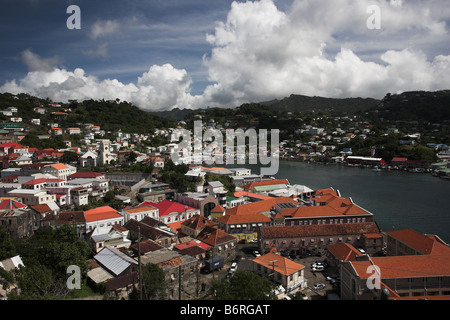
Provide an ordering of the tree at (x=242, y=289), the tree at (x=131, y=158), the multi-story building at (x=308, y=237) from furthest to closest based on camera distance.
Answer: the tree at (x=131, y=158) < the multi-story building at (x=308, y=237) < the tree at (x=242, y=289)

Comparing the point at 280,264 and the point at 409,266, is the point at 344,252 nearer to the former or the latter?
the point at 409,266

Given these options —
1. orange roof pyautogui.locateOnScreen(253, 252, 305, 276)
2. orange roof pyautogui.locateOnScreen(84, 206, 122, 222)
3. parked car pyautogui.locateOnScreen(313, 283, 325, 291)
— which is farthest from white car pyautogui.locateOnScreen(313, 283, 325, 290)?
orange roof pyautogui.locateOnScreen(84, 206, 122, 222)

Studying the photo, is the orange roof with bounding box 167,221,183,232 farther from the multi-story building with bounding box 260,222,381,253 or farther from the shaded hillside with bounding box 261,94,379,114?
the shaded hillside with bounding box 261,94,379,114

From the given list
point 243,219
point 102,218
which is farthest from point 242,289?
point 102,218

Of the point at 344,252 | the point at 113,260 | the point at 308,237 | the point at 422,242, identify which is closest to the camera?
the point at 113,260

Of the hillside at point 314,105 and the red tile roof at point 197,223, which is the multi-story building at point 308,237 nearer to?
the red tile roof at point 197,223

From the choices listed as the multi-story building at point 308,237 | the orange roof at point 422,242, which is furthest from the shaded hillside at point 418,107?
the orange roof at point 422,242
